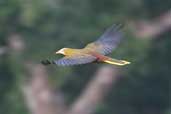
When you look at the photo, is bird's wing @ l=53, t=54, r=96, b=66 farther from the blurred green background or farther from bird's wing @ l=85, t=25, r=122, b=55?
the blurred green background

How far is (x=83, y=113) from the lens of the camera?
49.3ft

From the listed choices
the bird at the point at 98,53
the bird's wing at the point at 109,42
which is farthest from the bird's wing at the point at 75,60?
the bird's wing at the point at 109,42

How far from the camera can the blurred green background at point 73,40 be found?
13.2 metres

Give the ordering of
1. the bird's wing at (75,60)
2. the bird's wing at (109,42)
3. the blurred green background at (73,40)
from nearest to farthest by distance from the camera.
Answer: the bird's wing at (75,60), the bird's wing at (109,42), the blurred green background at (73,40)

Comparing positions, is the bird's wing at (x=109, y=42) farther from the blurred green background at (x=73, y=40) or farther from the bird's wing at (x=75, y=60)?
the blurred green background at (x=73, y=40)

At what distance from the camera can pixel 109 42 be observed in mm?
3779

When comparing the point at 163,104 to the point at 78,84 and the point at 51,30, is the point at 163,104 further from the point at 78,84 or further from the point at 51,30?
the point at 51,30

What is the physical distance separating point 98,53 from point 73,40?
31.2 feet

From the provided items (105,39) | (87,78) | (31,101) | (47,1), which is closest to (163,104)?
(87,78)

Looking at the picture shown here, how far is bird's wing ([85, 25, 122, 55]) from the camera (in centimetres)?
→ 369

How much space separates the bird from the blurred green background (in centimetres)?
865

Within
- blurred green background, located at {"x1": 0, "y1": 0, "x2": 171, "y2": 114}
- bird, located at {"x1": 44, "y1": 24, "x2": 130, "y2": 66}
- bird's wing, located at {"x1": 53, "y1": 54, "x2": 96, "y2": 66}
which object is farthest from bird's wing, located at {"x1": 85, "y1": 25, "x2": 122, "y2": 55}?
blurred green background, located at {"x1": 0, "y1": 0, "x2": 171, "y2": 114}

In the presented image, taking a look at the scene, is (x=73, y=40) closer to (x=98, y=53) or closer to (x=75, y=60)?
(x=98, y=53)

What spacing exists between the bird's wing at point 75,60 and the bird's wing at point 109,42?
0.12 meters
